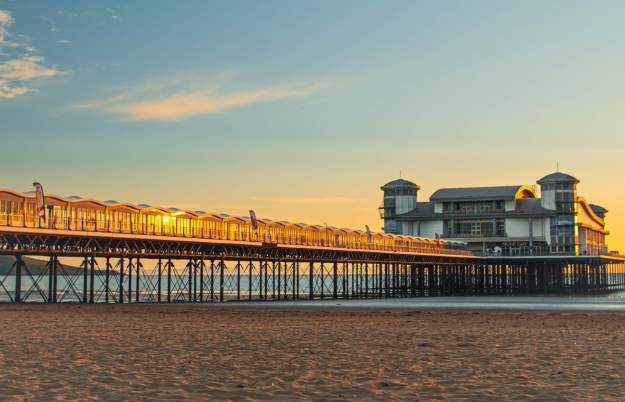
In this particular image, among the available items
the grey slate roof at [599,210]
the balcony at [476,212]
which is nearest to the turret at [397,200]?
the balcony at [476,212]

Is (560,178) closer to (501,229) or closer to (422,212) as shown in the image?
(501,229)

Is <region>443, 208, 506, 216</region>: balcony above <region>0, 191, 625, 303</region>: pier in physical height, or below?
above

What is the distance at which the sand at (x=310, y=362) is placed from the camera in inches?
478

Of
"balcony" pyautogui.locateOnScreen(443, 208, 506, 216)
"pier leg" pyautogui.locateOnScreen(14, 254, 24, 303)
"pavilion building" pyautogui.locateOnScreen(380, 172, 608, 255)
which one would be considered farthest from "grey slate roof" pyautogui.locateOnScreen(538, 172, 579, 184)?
"pier leg" pyautogui.locateOnScreen(14, 254, 24, 303)

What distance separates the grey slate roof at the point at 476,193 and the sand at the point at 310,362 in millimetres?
99627

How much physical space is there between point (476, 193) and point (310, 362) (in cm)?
11359

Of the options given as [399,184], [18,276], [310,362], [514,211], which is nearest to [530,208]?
[514,211]

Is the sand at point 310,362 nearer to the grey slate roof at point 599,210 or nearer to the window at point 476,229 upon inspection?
the window at point 476,229

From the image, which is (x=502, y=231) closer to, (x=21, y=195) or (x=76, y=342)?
(x=21, y=195)

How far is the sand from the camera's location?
478 inches

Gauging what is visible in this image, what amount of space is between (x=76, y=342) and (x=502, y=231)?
109394 mm

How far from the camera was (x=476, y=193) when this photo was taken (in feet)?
415

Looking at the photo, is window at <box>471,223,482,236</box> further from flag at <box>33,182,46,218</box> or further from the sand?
the sand

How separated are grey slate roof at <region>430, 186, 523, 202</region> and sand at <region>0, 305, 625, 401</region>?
99.6 m
